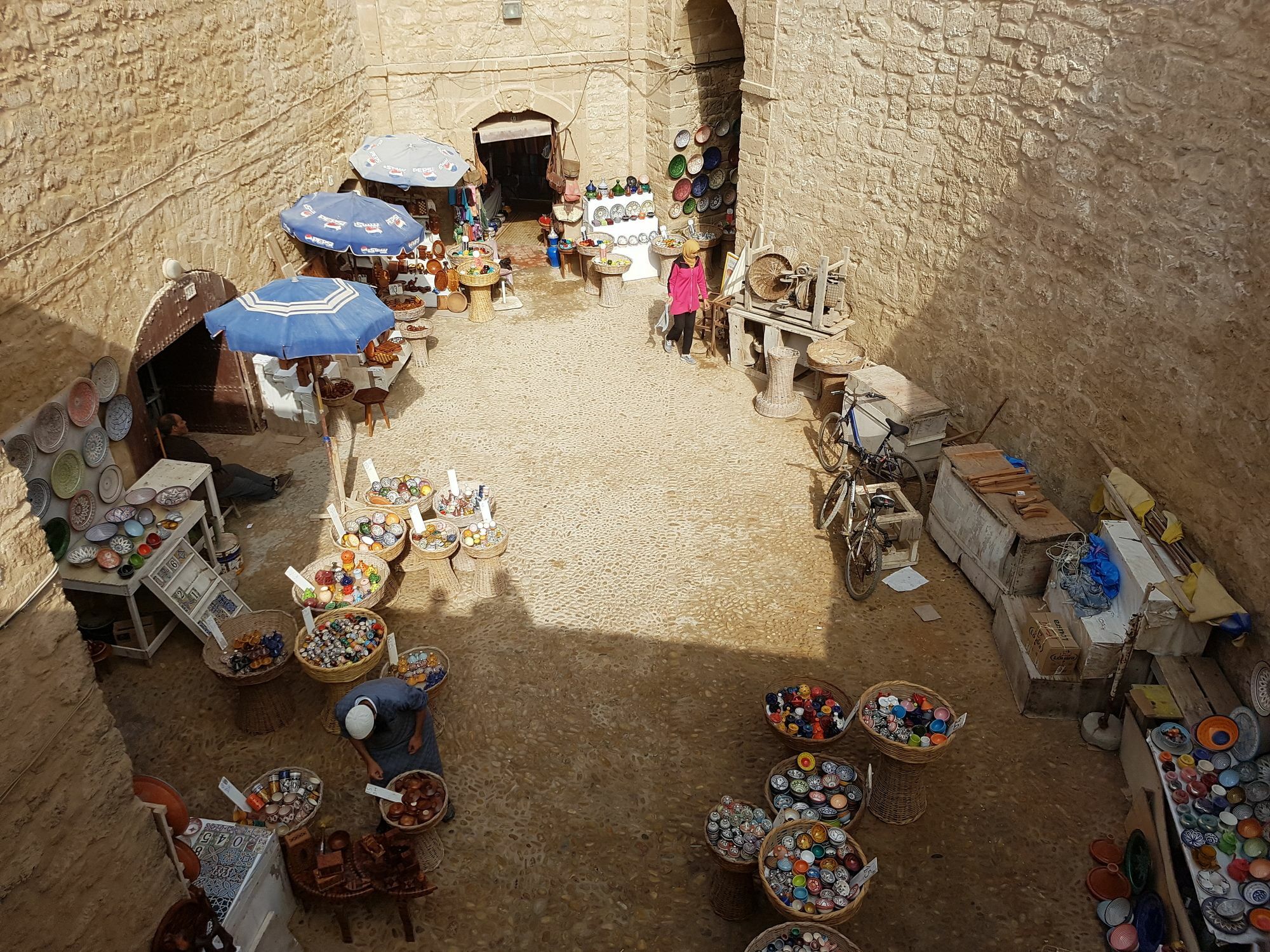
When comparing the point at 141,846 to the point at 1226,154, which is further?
the point at 1226,154

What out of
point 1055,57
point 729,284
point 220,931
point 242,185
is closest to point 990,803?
point 220,931

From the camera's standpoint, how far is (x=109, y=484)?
7.61m

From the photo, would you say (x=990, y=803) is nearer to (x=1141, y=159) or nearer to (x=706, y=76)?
(x=1141, y=159)

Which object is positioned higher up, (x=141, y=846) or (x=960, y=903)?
(x=141, y=846)

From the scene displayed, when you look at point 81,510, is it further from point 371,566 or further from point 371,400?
point 371,400

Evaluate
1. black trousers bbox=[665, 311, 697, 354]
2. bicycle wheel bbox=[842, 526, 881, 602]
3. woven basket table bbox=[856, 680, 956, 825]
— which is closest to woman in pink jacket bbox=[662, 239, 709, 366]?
black trousers bbox=[665, 311, 697, 354]

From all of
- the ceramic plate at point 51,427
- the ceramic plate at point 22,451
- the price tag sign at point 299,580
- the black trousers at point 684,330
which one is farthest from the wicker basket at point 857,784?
the black trousers at point 684,330

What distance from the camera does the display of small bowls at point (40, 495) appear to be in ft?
21.7

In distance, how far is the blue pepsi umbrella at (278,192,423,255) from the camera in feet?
34.8

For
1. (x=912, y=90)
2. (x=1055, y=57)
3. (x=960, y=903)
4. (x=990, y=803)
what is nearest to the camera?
(x=960, y=903)

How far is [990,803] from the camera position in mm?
6047

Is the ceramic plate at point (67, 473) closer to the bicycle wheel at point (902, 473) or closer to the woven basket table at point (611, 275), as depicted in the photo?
the bicycle wheel at point (902, 473)

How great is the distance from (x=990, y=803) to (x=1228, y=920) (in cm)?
151

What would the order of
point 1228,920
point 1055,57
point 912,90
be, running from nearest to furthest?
point 1228,920, point 1055,57, point 912,90
